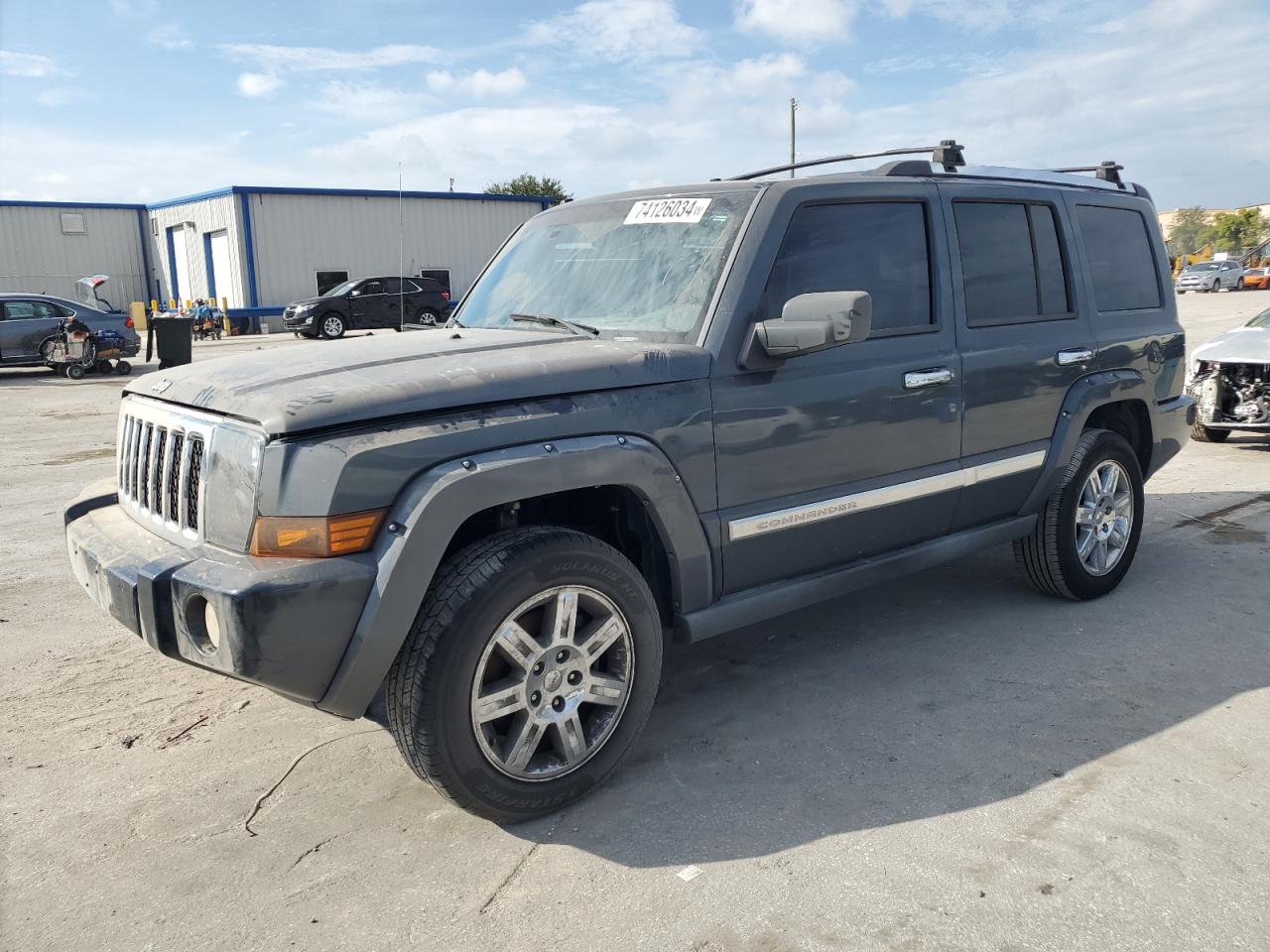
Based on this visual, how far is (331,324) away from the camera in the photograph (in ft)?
85.2

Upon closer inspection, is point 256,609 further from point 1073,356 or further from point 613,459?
point 1073,356

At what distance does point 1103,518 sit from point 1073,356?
0.87 m

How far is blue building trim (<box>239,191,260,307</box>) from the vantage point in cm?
3161

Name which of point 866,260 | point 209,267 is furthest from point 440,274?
point 866,260

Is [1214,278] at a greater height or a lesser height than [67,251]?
lesser

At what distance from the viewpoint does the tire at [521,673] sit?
9.07 ft

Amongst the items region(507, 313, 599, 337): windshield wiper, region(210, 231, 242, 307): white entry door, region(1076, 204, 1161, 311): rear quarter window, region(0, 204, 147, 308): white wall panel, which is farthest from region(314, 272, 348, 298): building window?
region(507, 313, 599, 337): windshield wiper

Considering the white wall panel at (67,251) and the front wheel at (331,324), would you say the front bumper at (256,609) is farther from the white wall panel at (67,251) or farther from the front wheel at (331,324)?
the white wall panel at (67,251)

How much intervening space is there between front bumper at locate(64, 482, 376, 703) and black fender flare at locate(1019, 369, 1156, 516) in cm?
323

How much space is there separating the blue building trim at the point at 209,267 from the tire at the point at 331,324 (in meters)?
10.7

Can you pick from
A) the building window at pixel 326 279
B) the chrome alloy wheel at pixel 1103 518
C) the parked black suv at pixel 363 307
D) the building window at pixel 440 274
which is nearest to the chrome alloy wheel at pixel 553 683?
the chrome alloy wheel at pixel 1103 518

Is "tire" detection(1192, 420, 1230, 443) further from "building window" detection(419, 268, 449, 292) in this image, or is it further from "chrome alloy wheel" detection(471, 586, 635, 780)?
"building window" detection(419, 268, 449, 292)

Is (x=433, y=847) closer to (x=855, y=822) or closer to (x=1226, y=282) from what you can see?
(x=855, y=822)

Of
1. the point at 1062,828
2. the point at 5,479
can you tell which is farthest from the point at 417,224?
the point at 1062,828
